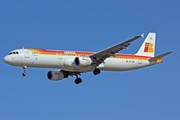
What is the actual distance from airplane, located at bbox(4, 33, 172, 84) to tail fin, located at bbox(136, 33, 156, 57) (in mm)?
1317

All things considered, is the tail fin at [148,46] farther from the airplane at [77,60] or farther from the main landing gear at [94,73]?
the main landing gear at [94,73]

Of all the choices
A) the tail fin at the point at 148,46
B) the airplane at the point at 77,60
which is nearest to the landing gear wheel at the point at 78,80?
the airplane at the point at 77,60

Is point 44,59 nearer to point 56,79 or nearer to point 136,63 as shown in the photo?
point 56,79

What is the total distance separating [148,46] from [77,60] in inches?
670

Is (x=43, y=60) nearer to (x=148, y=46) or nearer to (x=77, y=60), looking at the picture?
(x=77, y=60)

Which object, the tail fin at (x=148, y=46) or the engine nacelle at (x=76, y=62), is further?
the tail fin at (x=148, y=46)

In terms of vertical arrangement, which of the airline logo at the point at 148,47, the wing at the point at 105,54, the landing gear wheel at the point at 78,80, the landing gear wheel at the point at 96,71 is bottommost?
the landing gear wheel at the point at 78,80

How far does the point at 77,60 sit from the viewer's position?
220 feet

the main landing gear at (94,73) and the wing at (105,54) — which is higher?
the wing at (105,54)

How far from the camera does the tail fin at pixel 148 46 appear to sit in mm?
78144

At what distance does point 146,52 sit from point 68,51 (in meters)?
15.2

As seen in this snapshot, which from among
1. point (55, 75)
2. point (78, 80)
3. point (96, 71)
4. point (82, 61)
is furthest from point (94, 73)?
point (55, 75)

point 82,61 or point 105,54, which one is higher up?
point 105,54

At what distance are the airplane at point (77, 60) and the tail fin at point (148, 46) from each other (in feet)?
4.32
